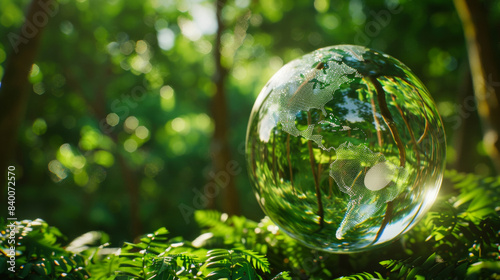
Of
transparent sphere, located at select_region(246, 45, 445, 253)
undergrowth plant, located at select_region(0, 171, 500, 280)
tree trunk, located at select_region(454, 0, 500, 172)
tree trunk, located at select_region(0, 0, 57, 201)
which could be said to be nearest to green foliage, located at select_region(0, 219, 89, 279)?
undergrowth plant, located at select_region(0, 171, 500, 280)

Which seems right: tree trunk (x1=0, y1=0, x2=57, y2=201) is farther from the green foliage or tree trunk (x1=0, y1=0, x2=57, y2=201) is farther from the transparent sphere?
the transparent sphere

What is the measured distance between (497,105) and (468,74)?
464 cm

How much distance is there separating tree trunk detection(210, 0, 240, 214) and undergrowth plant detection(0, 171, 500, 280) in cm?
438

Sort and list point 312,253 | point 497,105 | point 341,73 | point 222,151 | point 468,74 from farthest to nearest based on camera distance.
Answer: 1. point 468,74
2. point 222,151
3. point 497,105
4. point 312,253
5. point 341,73

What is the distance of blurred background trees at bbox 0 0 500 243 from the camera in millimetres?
9602

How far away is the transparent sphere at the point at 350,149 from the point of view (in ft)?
6.07

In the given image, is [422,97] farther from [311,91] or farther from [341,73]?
[311,91]

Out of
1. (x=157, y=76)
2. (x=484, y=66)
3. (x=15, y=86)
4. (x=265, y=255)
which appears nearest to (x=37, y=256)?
(x=265, y=255)

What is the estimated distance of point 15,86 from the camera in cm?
392

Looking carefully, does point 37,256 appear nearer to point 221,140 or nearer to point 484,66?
point 484,66

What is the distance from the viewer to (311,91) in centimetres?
194

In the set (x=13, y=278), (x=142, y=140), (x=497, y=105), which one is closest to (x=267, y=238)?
(x=13, y=278)

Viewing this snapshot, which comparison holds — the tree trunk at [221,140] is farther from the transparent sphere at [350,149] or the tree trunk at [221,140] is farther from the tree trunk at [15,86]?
the transparent sphere at [350,149]

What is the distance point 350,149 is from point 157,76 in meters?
13.4
